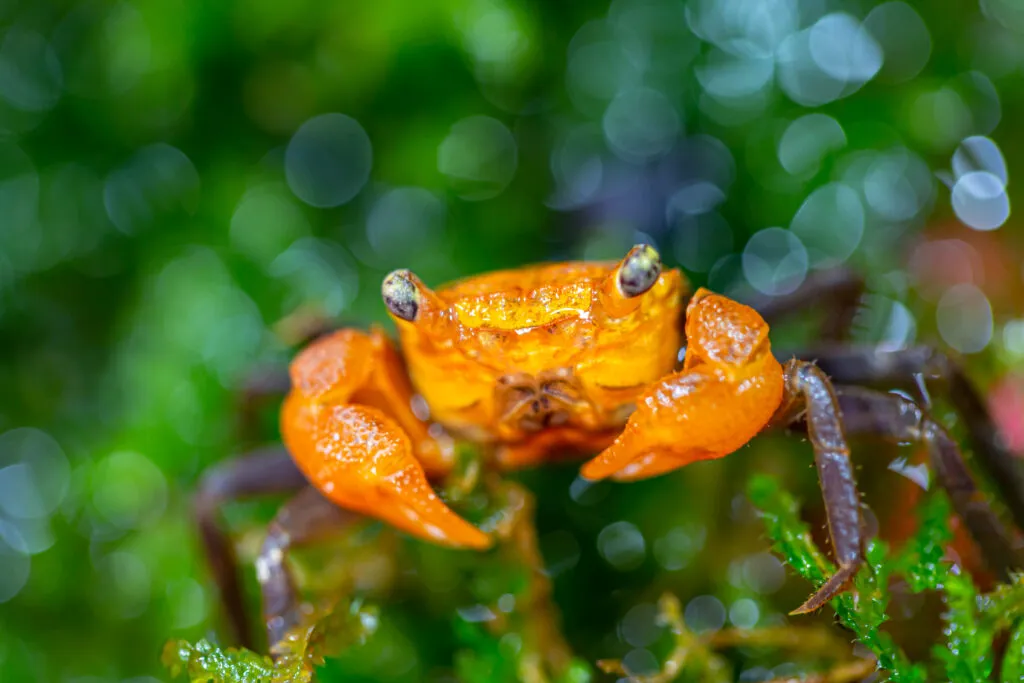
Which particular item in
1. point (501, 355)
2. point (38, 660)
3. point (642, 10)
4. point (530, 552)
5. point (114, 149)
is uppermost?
point (642, 10)

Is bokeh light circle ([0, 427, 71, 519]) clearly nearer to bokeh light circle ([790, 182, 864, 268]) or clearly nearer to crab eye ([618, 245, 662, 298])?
crab eye ([618, 245, 662, 298])

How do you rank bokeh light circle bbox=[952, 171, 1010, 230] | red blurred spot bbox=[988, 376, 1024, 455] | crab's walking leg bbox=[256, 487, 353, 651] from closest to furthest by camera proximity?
1. crab's walking leg bbox=[256, 487, 353, 651]
2. red blurred spot bbox=[988, 376, 1024, 455]
3. bokeh light circle bbox=[952, 171, 1010, 230]

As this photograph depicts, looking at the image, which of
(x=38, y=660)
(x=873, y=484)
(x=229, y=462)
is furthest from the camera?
(x=38, y=660)

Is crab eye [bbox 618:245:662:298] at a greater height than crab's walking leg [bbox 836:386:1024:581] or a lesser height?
greater

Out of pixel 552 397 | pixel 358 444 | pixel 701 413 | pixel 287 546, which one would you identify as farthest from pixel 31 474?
pixel 701 413

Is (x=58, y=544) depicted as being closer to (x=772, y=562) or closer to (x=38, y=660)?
(x=38, y=660)

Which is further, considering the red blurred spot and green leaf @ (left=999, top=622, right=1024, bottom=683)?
the red blurred spot

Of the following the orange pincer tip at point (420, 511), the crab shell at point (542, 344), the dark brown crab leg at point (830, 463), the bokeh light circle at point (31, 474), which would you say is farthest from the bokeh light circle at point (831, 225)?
the bokeh light circle at point (31, 474)

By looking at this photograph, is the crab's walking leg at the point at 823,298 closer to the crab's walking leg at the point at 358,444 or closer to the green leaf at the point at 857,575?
the green leaf at the point at 857,575

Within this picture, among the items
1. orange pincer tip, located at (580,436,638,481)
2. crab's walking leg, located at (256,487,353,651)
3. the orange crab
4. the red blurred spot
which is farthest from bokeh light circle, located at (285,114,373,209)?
the red blurred spot

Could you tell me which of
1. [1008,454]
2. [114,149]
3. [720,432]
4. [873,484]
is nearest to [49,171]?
[114,149]
